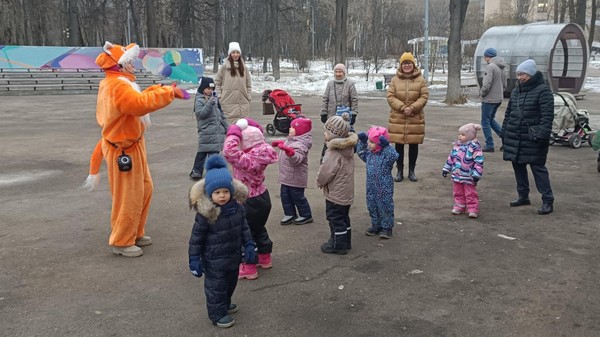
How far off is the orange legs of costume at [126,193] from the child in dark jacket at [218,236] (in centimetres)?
151

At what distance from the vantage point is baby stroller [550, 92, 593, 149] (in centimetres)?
1046

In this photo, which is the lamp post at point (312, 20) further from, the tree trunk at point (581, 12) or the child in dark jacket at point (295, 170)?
the child in dark jacket at point (295, 170)

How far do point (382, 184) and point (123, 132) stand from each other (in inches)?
99.7

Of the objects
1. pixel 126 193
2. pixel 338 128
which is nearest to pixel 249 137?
pixel 338 128

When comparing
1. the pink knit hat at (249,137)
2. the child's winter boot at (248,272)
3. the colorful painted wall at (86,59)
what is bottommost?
the child's winter boot at (248,272)

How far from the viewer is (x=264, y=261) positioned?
4723 millimetres

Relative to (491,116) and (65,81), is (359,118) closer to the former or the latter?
(491,116)

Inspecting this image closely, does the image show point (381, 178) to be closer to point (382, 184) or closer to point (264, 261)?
point (382, 184)

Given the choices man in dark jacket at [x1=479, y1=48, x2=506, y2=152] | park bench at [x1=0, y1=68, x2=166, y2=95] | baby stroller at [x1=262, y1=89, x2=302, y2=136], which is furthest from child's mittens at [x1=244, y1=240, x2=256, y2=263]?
park bench at [x1=0, y1=68, x2=166, y2=95]

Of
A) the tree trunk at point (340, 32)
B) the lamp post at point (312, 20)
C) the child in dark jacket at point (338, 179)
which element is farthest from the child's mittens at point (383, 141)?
the lamp post at point (312, 20)

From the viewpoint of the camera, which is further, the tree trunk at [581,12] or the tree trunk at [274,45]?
the tree trunk at [274,45]

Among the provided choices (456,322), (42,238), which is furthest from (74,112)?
(456,322)

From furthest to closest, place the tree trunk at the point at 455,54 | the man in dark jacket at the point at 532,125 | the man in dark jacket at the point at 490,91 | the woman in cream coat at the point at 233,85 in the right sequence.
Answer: the tree trunk at the point at 455,54
the man in dark jacket at the point at 490,91
the woman in cream coat at the point at 233,85
the man in dark jacket at the point at 532,125

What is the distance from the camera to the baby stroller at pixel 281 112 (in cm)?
1225
